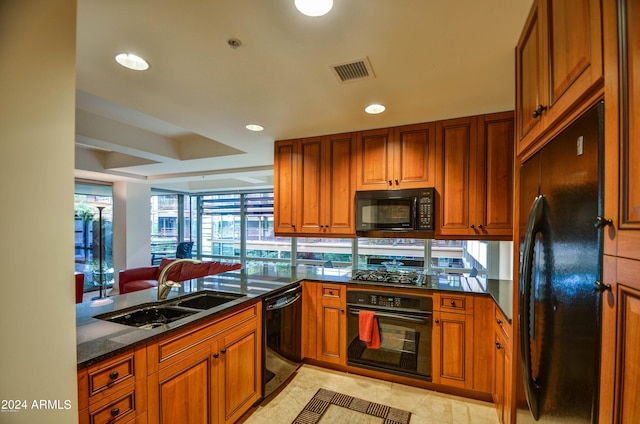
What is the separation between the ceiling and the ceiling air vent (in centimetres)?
4

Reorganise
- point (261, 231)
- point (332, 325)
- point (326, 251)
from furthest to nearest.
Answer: point (261, 231) < point (326, 251) < point (332, 325)

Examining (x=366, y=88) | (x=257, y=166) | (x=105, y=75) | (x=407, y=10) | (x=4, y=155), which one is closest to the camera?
(x=4, y=155)

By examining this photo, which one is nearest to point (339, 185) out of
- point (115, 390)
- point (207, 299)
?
point (207, 299)

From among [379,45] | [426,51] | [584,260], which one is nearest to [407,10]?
[379,45]

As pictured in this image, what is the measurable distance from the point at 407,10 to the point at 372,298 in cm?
221

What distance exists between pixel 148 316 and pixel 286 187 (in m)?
1.78

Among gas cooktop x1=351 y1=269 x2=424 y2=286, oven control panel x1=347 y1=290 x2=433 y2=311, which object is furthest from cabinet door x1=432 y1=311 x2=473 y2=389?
gas cooktop x1=351 y1=269 x2=424 y2=286

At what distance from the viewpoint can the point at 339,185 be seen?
2926 mm

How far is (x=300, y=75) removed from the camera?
173 centimetres

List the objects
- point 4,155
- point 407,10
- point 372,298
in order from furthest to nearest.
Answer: point 372,298 < point 407,10 < point 4,155

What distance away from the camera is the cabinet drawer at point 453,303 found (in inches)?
93.0

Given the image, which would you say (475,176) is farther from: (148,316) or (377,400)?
(148,316)

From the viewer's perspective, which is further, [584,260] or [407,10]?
[407,10]

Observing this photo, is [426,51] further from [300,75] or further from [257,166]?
[257,166]
